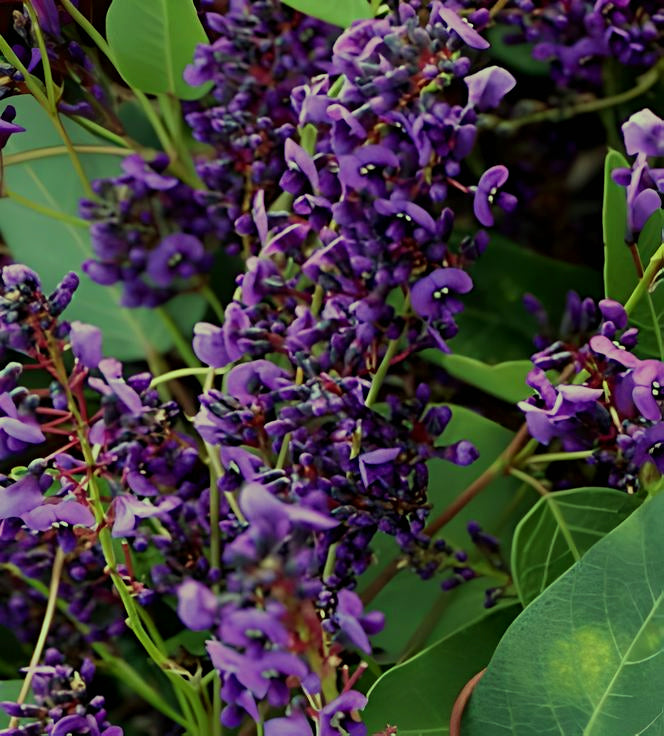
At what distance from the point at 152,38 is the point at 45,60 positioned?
0.32 ft

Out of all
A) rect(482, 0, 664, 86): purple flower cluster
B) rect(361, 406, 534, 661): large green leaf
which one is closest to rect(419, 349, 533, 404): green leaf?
rect(361, 406, 534, 661): large green leaf

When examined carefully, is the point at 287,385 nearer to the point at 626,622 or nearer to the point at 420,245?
the point at 420,245

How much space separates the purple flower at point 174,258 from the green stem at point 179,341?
26mm

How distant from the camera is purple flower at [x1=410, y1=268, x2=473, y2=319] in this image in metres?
0.59

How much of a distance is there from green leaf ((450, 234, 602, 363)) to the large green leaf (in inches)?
7.5

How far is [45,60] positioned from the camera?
664mm

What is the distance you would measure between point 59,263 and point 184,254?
0.37 feet

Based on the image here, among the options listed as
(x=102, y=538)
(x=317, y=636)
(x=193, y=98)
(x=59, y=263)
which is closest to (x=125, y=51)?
(x=193, y=98)

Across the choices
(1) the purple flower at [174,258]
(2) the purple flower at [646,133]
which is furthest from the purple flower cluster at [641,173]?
(1) the purple flower at [174,258]

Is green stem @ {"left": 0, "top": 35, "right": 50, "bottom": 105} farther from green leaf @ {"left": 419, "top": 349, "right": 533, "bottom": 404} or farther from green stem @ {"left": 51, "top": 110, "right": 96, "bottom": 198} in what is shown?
green leaf @ {"left": 419, "top": 349, "right": 533, "bottom": 404}

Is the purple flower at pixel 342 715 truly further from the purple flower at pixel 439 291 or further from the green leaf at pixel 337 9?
the green leaf at pixel 337 9

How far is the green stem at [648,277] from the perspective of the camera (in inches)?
23.7

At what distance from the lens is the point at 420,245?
590 mm

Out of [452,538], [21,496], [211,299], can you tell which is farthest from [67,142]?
[452,538]
